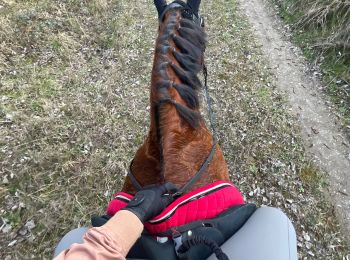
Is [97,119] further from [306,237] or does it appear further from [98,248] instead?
[98,248]

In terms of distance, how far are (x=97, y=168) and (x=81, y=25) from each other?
9.36 feet

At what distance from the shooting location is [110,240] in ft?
3.30

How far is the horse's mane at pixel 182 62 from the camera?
1.91m

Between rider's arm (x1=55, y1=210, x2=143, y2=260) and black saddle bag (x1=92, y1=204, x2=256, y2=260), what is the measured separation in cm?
38

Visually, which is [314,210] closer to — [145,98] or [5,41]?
[145,98]

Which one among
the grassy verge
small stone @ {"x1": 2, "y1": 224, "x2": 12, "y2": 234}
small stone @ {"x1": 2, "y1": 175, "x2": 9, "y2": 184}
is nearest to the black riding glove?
small stone @ {"x1": 2, "y1": 224, "x2": 12, "y2": 234}

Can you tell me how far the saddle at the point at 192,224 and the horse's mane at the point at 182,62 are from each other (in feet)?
1.74

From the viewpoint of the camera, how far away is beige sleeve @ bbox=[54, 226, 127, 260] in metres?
0.92

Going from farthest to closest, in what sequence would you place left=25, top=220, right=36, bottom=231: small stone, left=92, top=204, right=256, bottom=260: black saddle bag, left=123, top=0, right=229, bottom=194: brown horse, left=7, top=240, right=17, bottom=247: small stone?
left=25, top=220, right=36, bottom=231: small stone < left=7, top=240, right=17, bottom=247: small stone < left=123, top=0, right=229, bottom=194: brown horse < left=92, top=204, right=256, bottom=260: black saddle bag

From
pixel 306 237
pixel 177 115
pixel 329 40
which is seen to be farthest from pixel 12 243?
pixel 329 40

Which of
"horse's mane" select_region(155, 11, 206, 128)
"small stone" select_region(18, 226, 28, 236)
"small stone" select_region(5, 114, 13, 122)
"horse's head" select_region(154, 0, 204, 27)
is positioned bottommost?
"small stone" select_region(18, 226, 28, 236)

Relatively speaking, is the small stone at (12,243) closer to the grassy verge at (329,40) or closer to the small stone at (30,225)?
the small stone at (30,225)

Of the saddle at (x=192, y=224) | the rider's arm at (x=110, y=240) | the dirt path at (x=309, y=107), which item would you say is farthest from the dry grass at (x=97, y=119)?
the rider's arm at (x=110, y=240)

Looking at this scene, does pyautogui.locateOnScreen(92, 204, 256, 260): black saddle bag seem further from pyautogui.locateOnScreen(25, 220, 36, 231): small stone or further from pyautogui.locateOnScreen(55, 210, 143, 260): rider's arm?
pyautogui.locateOnScreen(25, 220, 36, 231): small stone
